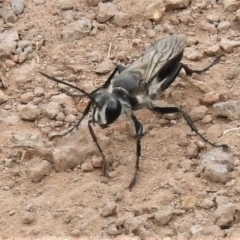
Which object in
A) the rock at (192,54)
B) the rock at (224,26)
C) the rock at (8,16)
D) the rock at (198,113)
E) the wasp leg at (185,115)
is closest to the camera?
the wasp leg at (185,115)

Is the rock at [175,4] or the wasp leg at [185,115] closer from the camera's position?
the wasp leg at [185,115]

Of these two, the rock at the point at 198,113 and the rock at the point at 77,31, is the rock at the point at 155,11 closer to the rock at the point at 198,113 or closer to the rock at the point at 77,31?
the rock at the point at 77,31

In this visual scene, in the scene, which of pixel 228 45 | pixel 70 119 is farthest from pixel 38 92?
pixel 228 45

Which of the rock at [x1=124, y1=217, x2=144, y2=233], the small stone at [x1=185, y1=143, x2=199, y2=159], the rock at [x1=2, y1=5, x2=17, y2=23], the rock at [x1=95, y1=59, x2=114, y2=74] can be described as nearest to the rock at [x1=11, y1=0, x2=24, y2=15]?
the rock at [x1=2, y1=5, x2=17, y2=23]

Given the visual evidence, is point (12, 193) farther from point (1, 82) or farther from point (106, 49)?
point (106, 49)

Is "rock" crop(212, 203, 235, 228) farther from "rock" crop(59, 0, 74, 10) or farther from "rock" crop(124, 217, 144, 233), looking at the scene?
"rock" crop(59, 0, 74, 10)

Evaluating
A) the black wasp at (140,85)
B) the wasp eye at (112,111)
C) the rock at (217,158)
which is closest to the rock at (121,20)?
the black wasp at (140,85)
